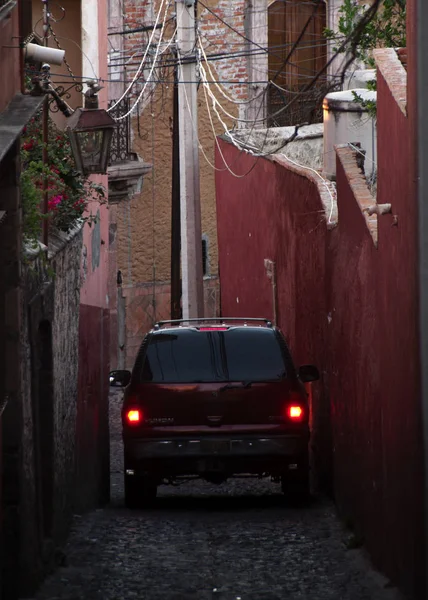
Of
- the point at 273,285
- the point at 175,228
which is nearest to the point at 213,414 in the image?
the point at 273,285

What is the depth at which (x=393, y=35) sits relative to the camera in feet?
49.0

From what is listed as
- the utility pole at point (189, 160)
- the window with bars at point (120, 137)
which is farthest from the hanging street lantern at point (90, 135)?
the window with bars at point (120, 137)

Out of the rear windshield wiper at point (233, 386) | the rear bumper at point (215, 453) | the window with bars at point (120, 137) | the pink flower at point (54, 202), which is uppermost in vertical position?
the window with bars at point (120, 137)

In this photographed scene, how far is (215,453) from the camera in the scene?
1335cm

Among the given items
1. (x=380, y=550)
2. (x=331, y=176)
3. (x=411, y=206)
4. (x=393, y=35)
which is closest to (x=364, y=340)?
(x=380, y=550)

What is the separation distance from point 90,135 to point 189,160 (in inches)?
325

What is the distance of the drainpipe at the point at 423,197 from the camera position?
27.5 ft

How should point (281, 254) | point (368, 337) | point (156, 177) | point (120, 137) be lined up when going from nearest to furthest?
point (368, 337), point (281, 254), point (120, 137), point (156, 177)

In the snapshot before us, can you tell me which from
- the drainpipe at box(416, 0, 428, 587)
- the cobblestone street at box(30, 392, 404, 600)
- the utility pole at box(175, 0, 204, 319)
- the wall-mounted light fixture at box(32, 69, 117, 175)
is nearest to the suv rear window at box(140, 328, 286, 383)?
the cobblestone street at box(30, 392, 404, 600)

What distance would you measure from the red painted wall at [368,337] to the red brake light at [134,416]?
193 centimetres

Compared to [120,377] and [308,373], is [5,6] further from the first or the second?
[308,373]

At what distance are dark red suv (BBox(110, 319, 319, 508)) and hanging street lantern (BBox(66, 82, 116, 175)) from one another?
1.92m

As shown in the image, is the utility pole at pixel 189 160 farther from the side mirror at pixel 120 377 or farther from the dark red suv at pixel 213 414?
the dark red suv at pixel 213 414

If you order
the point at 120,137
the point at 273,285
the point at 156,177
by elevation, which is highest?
the point at 120,137
